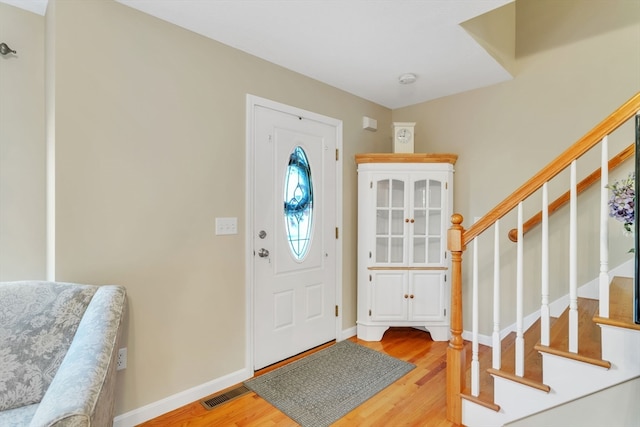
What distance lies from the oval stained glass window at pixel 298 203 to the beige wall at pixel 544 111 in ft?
4.96

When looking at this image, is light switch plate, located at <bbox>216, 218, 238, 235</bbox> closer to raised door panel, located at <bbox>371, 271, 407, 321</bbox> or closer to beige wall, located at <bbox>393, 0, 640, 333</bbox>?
raised door panel, located at <bbox>371, 271, 407, 321</bbox>

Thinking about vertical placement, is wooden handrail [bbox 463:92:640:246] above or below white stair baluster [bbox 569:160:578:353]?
above

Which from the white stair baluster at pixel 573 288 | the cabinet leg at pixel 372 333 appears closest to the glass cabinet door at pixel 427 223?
the cabinet leg at pixel 372 333

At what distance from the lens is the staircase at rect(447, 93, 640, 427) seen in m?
1.43

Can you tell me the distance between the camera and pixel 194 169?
82.8 inches

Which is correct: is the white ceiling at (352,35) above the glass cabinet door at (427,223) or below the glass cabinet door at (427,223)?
above

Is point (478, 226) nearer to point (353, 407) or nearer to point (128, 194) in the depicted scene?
point (353, 407)

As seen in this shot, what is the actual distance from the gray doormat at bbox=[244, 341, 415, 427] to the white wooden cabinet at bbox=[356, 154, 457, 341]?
47 centimetres

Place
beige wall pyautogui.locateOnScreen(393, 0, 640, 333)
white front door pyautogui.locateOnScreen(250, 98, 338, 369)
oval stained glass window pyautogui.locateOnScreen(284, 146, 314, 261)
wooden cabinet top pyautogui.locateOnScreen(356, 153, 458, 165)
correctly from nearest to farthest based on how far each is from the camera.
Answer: beige wall pyautogui.locateOnScreen(393, 0, 640, 333), white front door pyautogui.locateOnScreen(250, 98, 338, 369), oval stained glass window pyautogui.locateOnScreen(284, 146, 314, 261), wooden cabinet top pyautogui.locateOnScreen(356, 153, 458, 165)

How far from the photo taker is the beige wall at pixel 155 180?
1.69m

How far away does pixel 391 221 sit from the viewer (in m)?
3.08

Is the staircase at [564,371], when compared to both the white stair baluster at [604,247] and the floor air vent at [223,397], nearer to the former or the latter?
the white stair baluster at [604,247]

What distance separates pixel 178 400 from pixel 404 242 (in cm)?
219

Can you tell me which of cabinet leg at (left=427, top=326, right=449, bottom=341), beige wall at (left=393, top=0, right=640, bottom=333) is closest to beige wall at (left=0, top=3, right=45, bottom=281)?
cabinet leg at (left=427, top=326, right=449, bottom=341)
